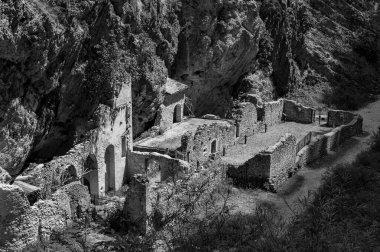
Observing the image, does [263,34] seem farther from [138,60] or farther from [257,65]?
[138,60]

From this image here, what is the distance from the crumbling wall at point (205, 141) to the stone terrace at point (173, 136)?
27.9 inches

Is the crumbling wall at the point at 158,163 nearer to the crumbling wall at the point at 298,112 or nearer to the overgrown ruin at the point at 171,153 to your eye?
the overgrown ruin at the point at 171,153

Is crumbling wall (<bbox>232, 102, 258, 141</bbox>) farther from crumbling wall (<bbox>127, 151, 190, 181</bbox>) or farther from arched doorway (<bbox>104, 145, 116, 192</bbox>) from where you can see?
arched doorway (<bbox>104, 145, 116, 192</bbox>)

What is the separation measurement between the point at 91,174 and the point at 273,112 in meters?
10.9

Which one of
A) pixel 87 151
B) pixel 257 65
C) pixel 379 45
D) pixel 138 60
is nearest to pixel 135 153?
pixel 87 151

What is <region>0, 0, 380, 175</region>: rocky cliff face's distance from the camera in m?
15.2

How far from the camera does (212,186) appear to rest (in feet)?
Result: 53.3

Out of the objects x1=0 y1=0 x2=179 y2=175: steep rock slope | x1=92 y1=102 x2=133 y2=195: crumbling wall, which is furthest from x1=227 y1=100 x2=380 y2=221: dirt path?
x1=0 y1=0 x2=179 y2=175: steep rock slope

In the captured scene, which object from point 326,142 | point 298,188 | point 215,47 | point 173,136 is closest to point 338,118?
point 326,142

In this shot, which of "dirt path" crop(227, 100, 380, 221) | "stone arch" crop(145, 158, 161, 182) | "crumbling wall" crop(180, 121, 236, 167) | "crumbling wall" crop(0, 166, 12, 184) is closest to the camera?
"crumbling wall" crop(0, 166, 12, 184)

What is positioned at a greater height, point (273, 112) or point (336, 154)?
point (273, 112)

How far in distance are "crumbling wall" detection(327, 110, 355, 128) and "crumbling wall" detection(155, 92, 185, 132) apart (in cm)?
744

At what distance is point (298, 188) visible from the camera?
1778cm

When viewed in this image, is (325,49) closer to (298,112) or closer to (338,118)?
(298,112)
